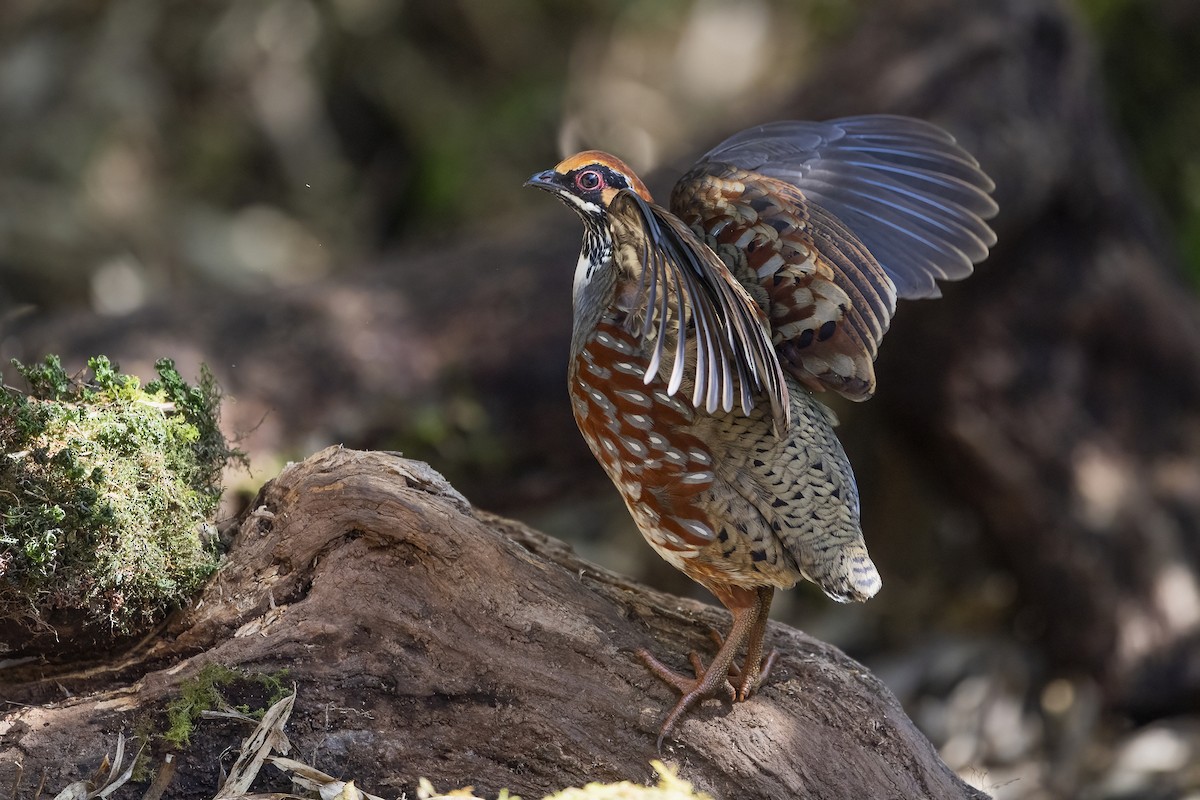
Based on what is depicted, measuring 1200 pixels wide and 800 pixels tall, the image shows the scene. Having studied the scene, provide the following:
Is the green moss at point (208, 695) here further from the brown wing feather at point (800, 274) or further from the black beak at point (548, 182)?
the brown wing feather at point (800, 274)

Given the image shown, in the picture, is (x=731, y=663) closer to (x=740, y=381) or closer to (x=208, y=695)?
(x=740, y=381)

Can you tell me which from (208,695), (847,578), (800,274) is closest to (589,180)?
(800,274)

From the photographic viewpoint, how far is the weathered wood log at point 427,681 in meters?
3.25

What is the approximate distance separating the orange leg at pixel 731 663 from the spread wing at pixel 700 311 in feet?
1.98

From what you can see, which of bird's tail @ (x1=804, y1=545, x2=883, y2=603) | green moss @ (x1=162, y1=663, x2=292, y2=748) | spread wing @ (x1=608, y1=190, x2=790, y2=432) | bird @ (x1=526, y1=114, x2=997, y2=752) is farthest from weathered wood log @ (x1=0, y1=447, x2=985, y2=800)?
spread wing @ (x1=608, y1=190, x2=790, y2=432)

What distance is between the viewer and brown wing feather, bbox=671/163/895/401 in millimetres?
3641

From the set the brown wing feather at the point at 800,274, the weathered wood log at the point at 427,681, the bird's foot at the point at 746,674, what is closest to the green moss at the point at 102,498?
the weathered wood log at the point at 427,681

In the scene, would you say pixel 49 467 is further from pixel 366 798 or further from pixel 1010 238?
pixel 1010 238

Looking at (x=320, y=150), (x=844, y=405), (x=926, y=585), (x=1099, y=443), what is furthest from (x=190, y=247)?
(x=1099, y=443)

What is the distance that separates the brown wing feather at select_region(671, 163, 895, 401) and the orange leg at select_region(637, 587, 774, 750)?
73cm

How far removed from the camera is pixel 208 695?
3.21 meters

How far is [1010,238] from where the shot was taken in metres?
6.76

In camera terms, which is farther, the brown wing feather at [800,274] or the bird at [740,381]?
the brown wing feather at [800,274]

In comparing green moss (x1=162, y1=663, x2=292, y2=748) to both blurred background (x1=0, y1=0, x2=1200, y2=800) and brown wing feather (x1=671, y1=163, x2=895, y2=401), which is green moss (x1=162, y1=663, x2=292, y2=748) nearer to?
blurred background (x1=0, y1=0, x2=1200, y2=800)
